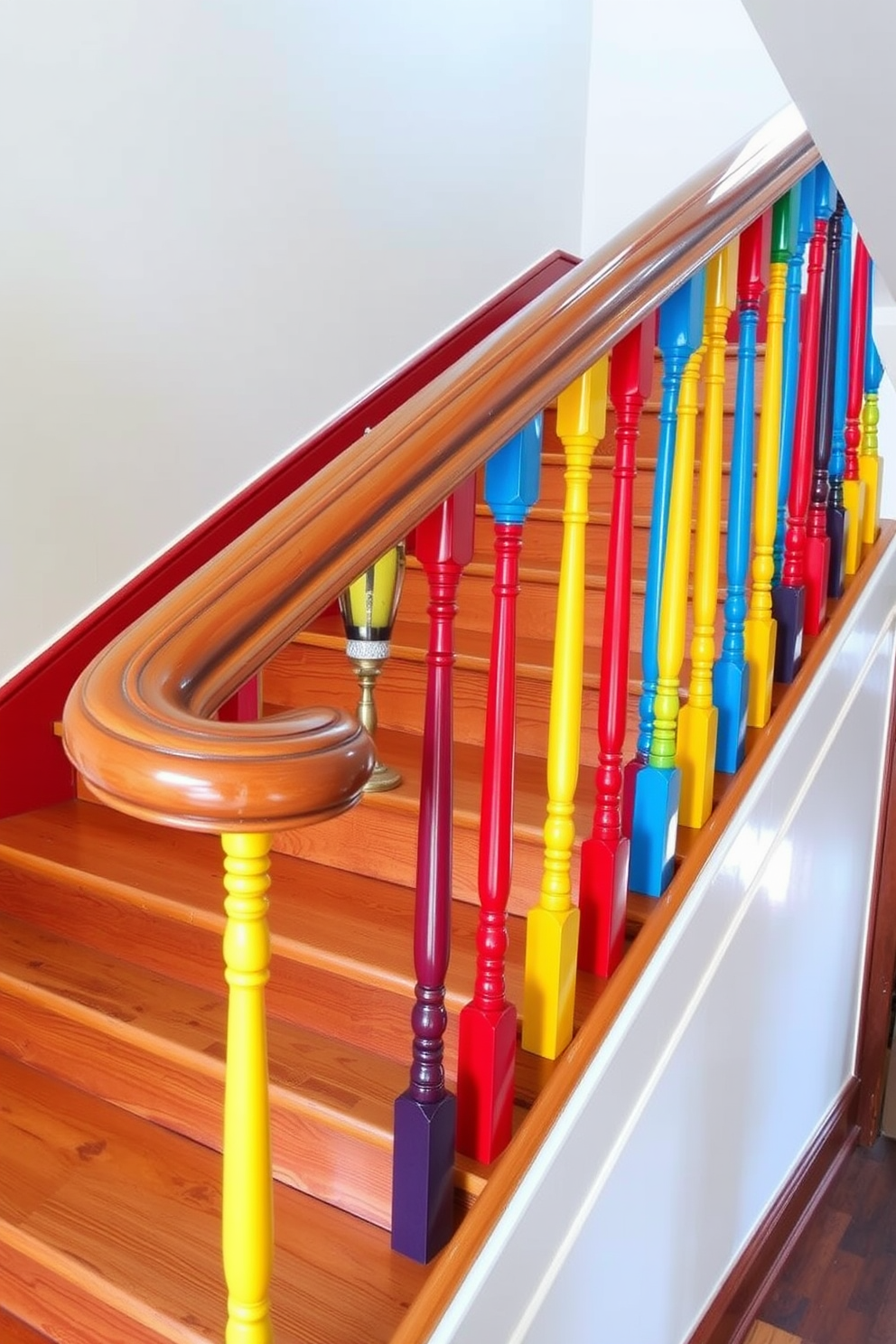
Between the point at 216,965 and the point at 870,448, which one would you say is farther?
the point at 870,448

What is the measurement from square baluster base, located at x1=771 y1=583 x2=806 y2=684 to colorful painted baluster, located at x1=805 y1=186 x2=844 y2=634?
0.21ft

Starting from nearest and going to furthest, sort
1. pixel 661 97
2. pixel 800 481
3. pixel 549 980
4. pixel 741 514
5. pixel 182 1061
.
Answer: pixel 549 980 < pixel 182 1061 < pixel 741 514 < pixel 800 481 < pixel 661 97

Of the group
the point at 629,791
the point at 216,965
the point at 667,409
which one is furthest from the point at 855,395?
the point at 216,965

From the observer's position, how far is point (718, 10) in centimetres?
A: 312

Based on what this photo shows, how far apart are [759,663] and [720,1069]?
0.59 meters

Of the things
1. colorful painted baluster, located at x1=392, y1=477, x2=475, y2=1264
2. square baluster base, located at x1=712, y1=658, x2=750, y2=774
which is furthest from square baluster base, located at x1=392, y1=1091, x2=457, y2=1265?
square baluster base, located at x1=712, y1=658, x2=750, y2=774

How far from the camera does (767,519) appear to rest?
5.16ft

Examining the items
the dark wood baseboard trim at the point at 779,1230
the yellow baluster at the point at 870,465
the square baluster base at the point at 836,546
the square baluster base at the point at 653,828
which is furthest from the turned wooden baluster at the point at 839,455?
the dark wood baseboard trim at the point at 779,1230

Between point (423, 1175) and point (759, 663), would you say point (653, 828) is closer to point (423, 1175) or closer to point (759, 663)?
point (759, 663)

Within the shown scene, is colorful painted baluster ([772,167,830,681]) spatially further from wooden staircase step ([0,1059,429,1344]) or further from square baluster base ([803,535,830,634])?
wooden staircase step ([0,1059,429,1344])

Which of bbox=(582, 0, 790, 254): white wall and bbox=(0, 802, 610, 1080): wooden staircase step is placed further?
bbox=(582, 0, 790, 254): white wall

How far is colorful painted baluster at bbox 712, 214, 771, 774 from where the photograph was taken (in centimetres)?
149

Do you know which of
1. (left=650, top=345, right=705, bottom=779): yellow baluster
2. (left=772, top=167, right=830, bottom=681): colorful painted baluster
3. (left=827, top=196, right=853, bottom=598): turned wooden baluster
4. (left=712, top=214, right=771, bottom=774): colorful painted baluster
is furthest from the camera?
(left=827, top=196, right=853, bottom=598): turned wooden baluster

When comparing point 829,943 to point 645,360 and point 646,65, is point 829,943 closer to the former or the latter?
point 645,360
